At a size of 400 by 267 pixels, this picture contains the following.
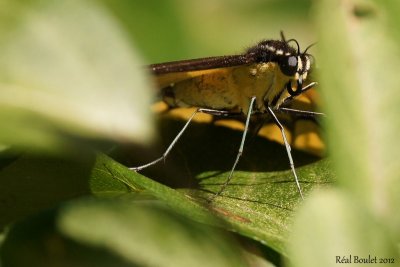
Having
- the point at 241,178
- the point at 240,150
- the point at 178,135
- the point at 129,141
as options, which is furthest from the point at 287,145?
the point at 129,141

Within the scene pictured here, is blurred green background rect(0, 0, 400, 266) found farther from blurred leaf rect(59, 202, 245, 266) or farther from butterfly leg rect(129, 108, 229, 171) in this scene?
butterfly leg rect(129, 108, 229, 171)

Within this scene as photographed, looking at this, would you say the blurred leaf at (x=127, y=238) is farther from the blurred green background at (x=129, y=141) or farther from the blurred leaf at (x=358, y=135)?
the blurred leaf at (x=358, y=135)

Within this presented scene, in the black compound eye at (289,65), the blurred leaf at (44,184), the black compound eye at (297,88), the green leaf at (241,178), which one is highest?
the black compound eye at (289,65)

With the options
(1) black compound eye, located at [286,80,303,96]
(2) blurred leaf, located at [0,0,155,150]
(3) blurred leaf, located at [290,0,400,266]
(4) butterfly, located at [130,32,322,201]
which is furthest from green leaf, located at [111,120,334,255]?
(2) blurred leaf, located at [0,0,155,150]

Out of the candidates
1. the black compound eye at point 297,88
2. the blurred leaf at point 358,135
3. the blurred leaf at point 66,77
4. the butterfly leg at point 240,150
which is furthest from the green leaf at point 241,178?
the blurred leaf at point 66,77

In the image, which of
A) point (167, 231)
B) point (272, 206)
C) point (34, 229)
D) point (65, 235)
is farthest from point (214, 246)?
point (272, 206)

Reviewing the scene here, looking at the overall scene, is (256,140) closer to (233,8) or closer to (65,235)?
(233,8)
